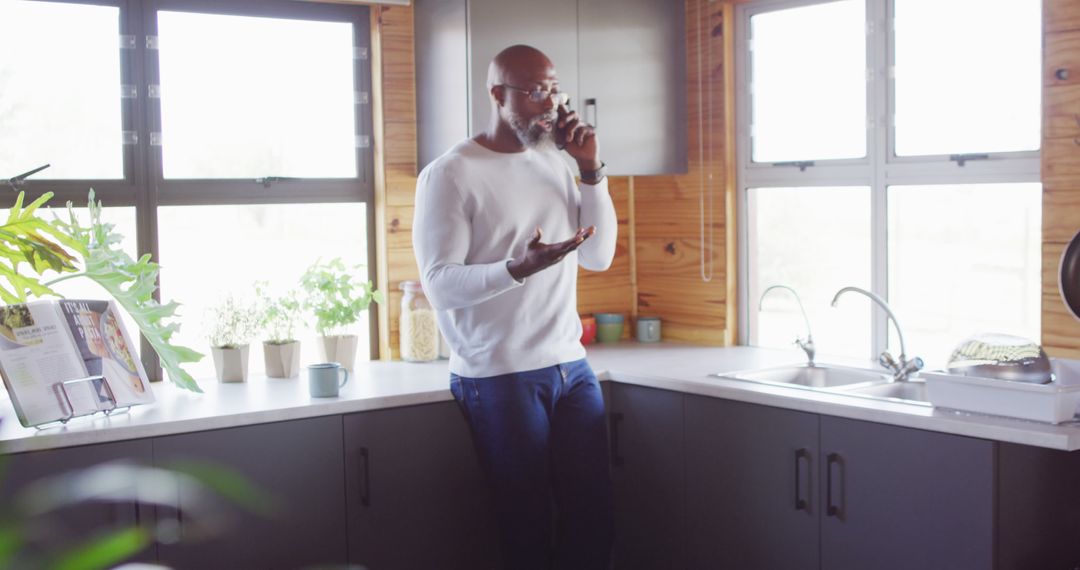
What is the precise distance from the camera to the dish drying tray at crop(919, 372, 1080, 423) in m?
2.37

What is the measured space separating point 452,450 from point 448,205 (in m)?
0.74

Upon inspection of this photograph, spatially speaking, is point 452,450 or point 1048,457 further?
point 452,450

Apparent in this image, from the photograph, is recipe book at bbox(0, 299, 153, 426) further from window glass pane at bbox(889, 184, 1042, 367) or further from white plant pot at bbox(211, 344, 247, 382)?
window glass pane at bbox(889, 184, 1042, 367)

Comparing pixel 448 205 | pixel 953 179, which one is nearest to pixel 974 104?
pixel 953 179

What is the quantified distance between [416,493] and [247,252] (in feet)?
3.31

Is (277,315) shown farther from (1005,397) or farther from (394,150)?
(1005,397)

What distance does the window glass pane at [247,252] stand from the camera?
3385 mm

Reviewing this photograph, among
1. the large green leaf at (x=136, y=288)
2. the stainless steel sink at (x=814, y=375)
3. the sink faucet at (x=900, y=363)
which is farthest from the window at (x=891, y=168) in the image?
the large green leaf at (x=136, y=288)

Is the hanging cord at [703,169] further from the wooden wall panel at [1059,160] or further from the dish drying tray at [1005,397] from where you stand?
the dish drying tray at [1005,397]

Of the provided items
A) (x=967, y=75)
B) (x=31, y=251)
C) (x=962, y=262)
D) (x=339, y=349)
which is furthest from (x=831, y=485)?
(x=31, y=251)

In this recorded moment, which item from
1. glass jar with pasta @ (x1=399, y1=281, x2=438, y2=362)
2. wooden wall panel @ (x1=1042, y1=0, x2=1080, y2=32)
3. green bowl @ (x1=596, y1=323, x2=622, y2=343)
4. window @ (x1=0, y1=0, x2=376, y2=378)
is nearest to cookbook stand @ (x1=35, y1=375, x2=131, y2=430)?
window @ (x1=0, y1=0, x2=376, y2=378)

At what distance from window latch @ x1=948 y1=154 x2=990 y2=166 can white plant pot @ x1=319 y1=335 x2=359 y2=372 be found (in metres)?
1.84

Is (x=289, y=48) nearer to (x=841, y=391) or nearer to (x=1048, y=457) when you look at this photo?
(x=841, y=391)

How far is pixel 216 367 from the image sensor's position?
10.6 feet
